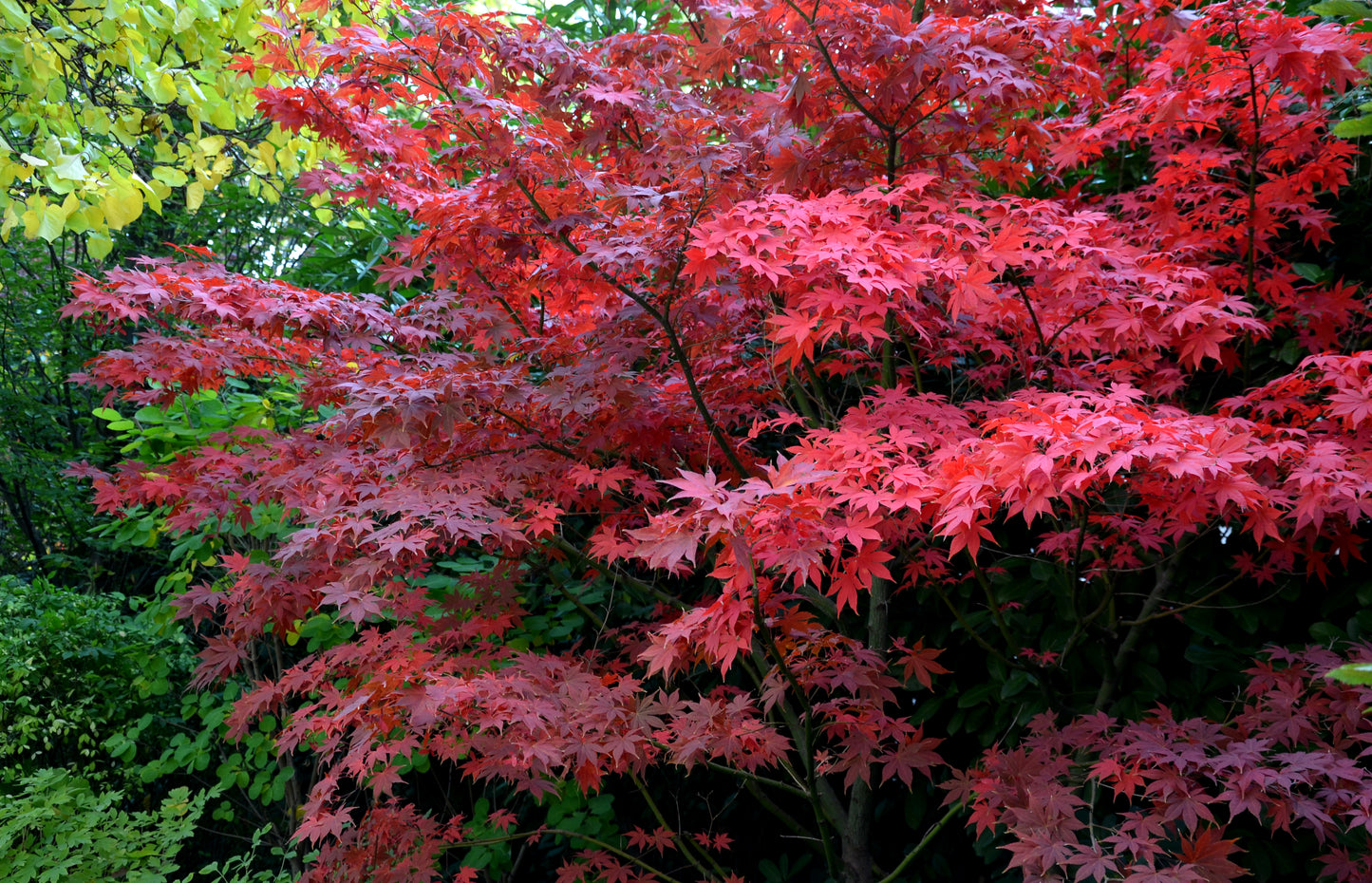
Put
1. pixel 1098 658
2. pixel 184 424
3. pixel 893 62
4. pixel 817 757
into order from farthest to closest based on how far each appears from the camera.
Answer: pixel 184 424
pixel 1098 658
pixel 817 757
pixel 893 62

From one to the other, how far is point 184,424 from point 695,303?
2.75 metres

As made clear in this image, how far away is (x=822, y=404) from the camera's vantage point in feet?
9.66

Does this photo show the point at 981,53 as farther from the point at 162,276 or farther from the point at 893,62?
the point at 162,276

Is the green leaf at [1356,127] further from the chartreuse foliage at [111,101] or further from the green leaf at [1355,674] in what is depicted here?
the chartreuse foliage at [111,101]

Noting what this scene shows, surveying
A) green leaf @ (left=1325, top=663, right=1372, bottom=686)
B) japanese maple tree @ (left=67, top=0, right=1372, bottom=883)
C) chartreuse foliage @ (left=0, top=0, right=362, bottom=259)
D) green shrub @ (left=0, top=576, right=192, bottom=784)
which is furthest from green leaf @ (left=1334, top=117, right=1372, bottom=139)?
green shrub @ (left=0, top=576, right=192, bottom=784)

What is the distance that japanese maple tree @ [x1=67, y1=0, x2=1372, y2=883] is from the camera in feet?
6.46

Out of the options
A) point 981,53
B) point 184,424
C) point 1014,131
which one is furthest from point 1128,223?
point 184,424

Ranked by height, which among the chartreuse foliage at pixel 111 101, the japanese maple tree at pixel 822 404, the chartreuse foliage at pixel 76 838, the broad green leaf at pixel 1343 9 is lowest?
the chartreuse foliage at pixel 76 838

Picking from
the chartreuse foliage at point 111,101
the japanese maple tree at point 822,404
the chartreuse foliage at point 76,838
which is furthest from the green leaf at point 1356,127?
the chartreuse foliage at point 76,838

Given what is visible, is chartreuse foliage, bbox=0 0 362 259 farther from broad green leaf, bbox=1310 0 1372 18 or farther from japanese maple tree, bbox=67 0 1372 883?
broad green leaf, bbox=1310 0 1372 18

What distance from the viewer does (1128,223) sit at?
289 cm

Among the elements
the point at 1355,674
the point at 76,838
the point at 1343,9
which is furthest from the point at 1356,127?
the point at 76,838

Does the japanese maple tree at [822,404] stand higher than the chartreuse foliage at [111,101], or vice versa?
the chartreuse foliage at [111,101]

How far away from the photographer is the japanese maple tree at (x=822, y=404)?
1970 mm
